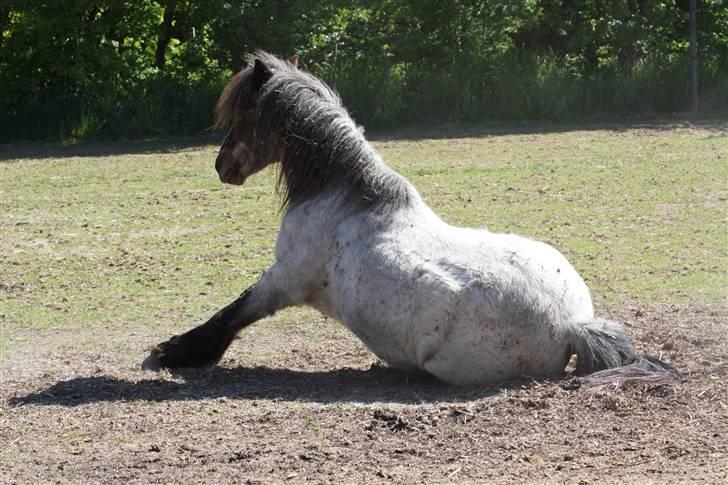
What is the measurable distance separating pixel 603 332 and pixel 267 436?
90.3 inches

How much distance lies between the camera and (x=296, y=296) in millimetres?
7355

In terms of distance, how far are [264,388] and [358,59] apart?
23.5 metres

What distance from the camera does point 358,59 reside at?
29750 millimetres

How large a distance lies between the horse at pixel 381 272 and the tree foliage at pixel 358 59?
1735 cm

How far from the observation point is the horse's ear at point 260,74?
752 centimetres

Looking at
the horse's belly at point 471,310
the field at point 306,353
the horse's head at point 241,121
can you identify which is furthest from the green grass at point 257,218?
the horse's belly at point 471,310

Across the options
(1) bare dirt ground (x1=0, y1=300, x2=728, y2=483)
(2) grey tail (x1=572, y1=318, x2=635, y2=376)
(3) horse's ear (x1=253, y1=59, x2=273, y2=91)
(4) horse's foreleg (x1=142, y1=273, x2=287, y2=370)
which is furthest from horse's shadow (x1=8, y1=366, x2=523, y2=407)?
(3) horse's ear (x1=253, y1=59, x2=273, y2=91)

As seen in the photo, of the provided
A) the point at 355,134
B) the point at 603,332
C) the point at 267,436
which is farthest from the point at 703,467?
the point at 355,134

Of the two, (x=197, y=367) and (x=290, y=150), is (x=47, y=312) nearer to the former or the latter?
(x=197, y=367)

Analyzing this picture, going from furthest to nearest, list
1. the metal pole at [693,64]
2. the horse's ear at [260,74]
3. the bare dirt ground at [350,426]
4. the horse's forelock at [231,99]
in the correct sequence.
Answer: the metal pole at [693,64] < the horse's forelock at [231,99] < the horse's ear at [260,74] < the bare dirt ground at [350,426]

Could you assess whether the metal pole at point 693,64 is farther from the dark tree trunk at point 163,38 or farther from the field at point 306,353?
the dark tree trunk at point 163,38

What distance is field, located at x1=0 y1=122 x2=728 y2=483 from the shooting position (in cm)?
560

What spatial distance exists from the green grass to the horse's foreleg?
1.75 m

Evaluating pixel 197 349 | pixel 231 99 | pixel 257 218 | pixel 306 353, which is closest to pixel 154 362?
pixel 197 349
